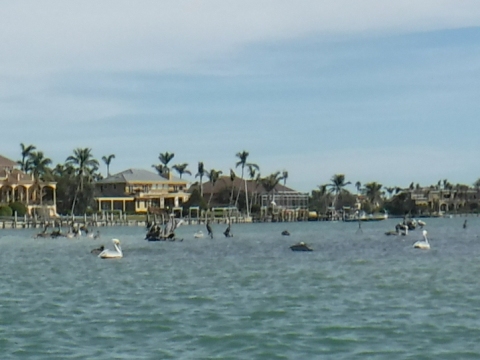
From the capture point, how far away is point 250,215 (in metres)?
172

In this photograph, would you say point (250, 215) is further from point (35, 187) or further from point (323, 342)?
point (323, 342)

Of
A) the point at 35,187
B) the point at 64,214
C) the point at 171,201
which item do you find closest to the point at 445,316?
the point at 35,187

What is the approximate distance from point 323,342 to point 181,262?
88.7ft

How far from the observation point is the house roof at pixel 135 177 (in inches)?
6407

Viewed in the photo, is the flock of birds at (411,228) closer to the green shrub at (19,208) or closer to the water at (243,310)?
the water at (243,310)

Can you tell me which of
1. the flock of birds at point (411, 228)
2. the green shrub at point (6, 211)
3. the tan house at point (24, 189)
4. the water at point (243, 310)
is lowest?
the water at point (243, 310)

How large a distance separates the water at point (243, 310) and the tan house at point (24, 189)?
9252 cm

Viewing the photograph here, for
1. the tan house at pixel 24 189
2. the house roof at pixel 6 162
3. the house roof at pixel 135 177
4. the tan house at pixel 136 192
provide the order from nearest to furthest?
the tan house at pixel 24 189 → the house roof at pixel 6 162 → the tan house at pixel 136 192 → the house roof at pixel 135 177

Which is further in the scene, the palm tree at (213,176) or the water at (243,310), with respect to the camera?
the palm tree at (213,176)

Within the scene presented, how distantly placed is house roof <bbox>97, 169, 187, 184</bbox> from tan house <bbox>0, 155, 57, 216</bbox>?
20093 millimetres

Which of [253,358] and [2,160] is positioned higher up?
[2,160]

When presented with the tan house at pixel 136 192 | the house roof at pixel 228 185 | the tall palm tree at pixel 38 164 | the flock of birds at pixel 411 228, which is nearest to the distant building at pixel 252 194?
the house roof at pixel 228 185

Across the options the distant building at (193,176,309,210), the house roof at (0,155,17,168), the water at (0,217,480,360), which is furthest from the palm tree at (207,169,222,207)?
the water at (0,217,480,360)

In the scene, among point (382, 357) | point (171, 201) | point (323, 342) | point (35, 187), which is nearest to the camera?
point (382, 357)
